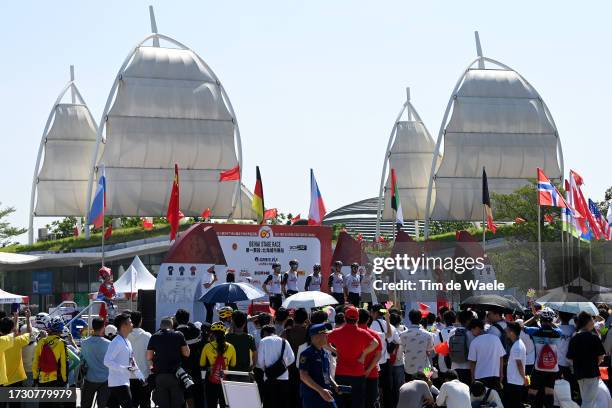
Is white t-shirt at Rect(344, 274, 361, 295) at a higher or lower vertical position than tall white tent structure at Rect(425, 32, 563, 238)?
lower

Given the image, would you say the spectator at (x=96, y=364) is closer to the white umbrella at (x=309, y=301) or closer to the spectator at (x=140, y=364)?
the spectator at (x=140, y=364)

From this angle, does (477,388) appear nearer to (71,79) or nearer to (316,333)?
(316,333)

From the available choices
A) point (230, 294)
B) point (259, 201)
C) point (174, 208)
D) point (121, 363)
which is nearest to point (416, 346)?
point (121, 363)

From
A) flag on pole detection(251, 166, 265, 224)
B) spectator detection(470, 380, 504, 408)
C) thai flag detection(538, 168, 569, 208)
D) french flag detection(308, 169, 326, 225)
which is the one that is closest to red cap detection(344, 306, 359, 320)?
spectator detection(470, 380, 504, 408)

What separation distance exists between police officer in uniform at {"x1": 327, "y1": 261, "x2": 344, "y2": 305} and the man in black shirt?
1299cm

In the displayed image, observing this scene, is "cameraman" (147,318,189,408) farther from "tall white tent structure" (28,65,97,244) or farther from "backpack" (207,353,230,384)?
"tall white tent structure" (28,65,97,244)

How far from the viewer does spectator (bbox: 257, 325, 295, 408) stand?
16.2m

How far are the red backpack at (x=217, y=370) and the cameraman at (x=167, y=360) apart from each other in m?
0.46

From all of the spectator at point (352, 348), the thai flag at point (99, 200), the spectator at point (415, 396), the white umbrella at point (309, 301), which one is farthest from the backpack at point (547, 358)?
the thai flag at point (99, 200)

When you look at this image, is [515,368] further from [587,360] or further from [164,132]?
[164,132]

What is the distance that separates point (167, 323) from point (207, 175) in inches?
2964

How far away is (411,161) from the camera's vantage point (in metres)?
110

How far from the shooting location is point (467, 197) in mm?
95062

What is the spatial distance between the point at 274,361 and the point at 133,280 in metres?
18.2
